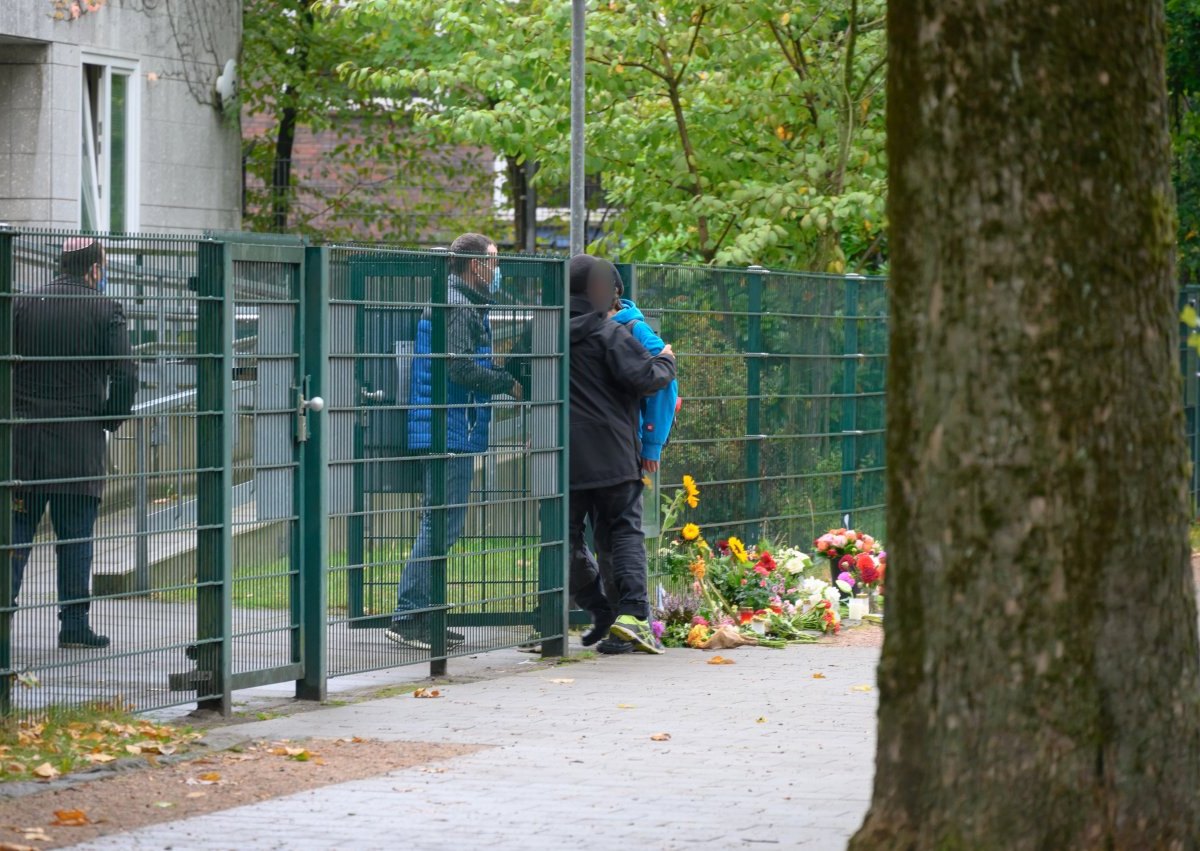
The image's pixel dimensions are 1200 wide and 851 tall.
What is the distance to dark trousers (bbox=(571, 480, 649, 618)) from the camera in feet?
34.4

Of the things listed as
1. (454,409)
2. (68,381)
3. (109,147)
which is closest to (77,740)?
(68,381)

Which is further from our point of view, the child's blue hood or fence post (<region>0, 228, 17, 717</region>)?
the child's blue hood

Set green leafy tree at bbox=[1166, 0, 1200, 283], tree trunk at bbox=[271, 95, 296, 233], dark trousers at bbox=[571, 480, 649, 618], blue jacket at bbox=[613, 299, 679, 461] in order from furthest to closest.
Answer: tree trunk at bbox=[271, 95, 296, 233], green leafy tree at bbox=[1166, 0, 1200, 283], blue jacket at bbox=[613, 299, 679, 461], dark trousers at bbox=[571, 480, 649, 618]

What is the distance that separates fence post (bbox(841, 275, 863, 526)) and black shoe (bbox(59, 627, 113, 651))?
766 cm

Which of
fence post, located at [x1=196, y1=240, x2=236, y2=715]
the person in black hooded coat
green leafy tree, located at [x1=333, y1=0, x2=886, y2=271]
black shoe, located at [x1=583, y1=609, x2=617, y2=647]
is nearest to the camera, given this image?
fence post, located at [x1=196, y1=240, x2=236, y2=715]

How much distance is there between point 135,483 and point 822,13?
37.3 feet

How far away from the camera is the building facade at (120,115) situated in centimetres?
1720

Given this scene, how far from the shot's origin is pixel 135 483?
7.79 m

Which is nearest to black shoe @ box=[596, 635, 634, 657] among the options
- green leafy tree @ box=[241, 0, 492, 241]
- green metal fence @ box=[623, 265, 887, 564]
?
green metal fence @ box=[623, 265, 887, 564]

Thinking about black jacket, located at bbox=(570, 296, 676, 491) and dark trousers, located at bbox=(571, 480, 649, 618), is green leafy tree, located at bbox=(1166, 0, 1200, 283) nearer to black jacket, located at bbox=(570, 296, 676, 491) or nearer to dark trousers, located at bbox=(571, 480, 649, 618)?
black jacket, located at bbox=(570, 296, 676, 491)

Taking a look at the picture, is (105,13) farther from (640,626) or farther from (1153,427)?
(1153,427)

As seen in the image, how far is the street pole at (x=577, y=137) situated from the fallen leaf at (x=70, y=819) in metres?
7.02

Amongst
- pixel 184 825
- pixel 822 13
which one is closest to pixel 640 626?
pixel 184 825

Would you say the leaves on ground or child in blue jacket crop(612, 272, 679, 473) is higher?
child in blue jacket crop(612, 272, 679, 473)
